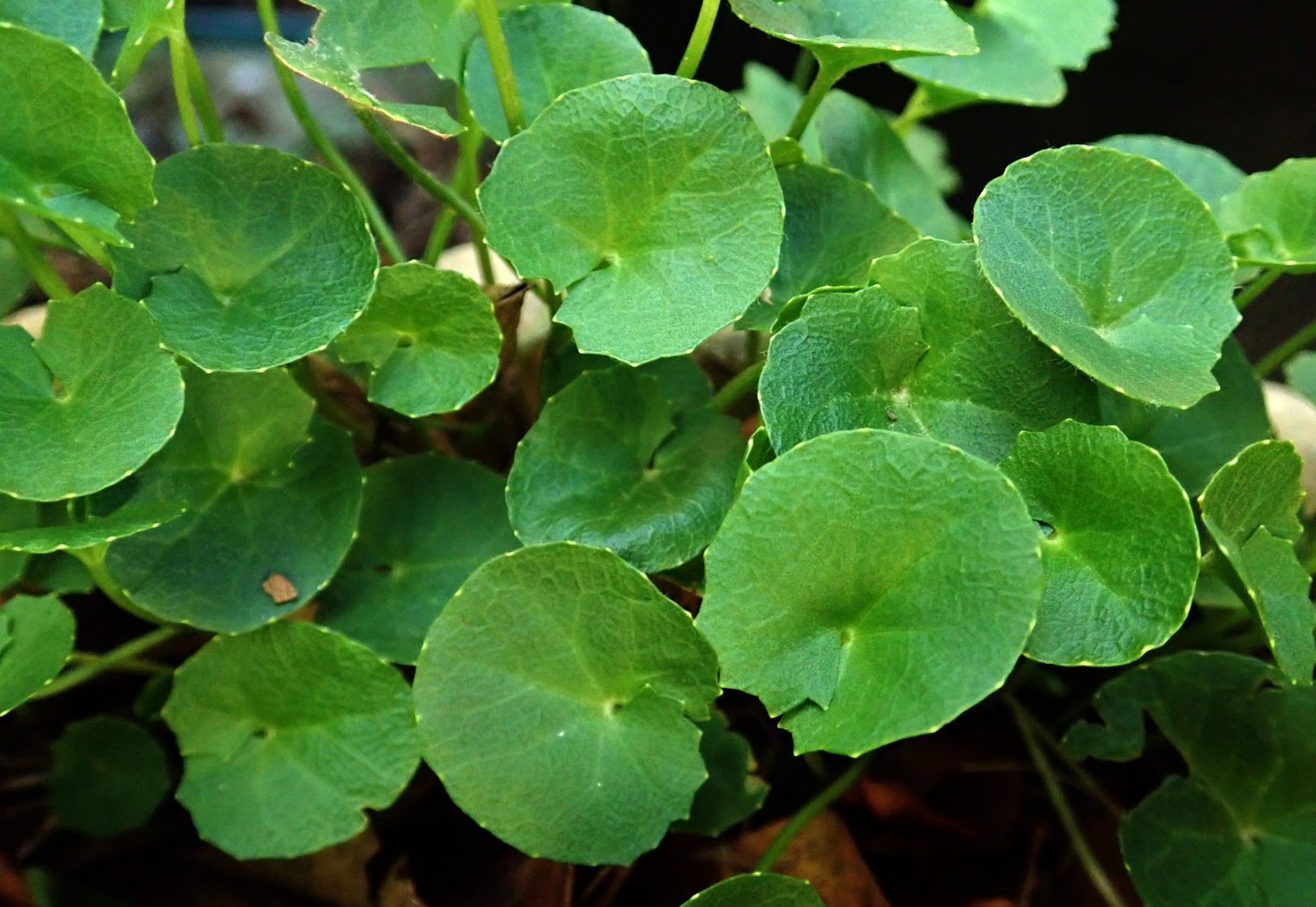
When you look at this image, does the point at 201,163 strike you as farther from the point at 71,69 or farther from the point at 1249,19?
the point at 1249,19

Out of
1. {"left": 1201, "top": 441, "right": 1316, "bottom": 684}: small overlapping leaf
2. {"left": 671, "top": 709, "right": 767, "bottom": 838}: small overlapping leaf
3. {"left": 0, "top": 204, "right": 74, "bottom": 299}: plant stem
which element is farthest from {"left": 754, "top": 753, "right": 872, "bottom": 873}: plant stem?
{"left": 0, "top": 204, "right": 74, "bottom": 299}: plant stem

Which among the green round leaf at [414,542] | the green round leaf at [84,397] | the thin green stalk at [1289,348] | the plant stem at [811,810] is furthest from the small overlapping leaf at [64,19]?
the thin green stalk at [1289,348]

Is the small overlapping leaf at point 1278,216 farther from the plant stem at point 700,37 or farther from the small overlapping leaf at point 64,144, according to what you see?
the small overlapping leaf at point 64,144

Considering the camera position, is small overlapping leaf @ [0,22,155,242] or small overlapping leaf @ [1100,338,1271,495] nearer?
small overlapping leaf @ [0,22,155,242]

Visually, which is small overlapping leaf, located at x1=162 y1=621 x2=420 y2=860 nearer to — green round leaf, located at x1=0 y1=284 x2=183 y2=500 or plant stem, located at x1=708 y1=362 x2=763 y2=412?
green round leaf, located at x1=0 y1=284 x2=183 y2=500

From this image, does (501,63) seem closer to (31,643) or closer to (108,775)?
(31,643)

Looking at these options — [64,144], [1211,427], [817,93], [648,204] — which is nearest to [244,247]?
[64,144]
